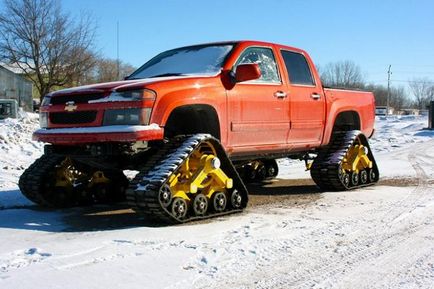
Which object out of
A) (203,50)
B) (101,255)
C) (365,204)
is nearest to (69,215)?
(101,255)

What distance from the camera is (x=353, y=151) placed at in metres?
9.41

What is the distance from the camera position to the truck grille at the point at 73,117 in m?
6.05

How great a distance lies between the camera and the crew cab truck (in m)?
5.84

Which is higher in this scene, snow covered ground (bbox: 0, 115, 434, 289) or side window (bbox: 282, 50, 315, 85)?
side window (bbox: 282, 50, 315, 85)

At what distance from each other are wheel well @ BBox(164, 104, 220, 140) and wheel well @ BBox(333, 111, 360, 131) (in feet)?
11.9

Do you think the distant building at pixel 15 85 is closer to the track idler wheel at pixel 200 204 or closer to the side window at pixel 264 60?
the side window at pixel 264 60

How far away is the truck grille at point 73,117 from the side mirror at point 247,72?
1.79 metres

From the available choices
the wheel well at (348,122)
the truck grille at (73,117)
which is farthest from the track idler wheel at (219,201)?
the wheel well at (348,122)

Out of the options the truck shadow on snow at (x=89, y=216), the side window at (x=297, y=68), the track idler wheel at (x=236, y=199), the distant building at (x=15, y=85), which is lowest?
the truck shadow on snow at (x=89, y=216)

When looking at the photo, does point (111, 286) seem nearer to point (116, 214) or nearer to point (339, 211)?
point (116, 214)

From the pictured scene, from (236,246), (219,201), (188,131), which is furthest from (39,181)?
(236,246)

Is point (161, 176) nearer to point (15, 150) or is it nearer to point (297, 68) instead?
point (297, 68)

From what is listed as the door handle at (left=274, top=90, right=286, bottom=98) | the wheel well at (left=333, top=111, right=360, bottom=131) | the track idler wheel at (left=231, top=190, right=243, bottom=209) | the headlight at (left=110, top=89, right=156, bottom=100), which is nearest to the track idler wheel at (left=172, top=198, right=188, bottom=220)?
Answer: the track idler wheel at (left=231, top=190, right=243, bottom=209)

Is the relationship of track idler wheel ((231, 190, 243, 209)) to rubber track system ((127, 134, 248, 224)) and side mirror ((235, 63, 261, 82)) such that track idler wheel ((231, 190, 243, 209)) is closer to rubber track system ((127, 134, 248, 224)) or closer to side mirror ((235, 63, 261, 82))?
rubber track system ((127, 134, 248, 224))
